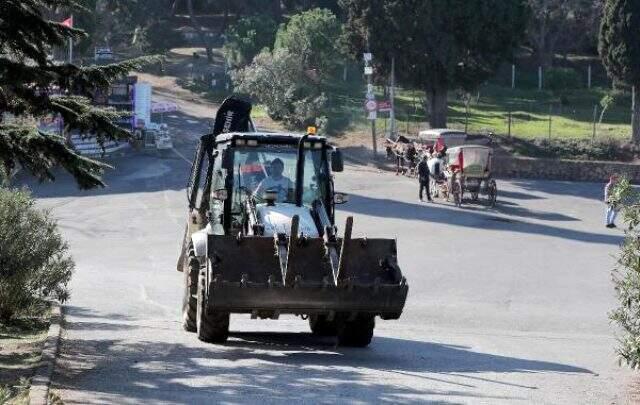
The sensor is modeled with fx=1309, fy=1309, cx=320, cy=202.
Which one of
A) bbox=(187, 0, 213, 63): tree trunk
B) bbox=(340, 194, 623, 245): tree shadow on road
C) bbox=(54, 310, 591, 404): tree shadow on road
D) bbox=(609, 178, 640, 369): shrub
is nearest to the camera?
bbox=(54, 310, 591, 404): tree shadow on road

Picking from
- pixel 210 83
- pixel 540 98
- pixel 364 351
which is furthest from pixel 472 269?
pixel 210 83

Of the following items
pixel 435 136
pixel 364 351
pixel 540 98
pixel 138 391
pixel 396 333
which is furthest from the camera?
pixel 540 98

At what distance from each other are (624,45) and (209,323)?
45.7 m

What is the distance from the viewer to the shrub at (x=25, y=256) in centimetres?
1725

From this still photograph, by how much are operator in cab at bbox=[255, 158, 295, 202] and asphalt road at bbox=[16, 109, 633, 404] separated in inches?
80.6

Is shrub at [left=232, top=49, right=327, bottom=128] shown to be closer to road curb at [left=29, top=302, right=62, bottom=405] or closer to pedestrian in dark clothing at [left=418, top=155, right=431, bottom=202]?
pedestrian in dark clothing at [left=418, top=155, right=431, bottom=202]

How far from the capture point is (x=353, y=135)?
60.5 metres

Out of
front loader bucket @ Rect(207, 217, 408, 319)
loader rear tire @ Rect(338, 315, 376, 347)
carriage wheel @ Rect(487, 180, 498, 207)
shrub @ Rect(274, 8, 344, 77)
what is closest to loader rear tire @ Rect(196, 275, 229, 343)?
front loader bucket @ Rect(207, 217, 408, 319)

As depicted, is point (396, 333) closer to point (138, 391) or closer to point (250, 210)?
point (250, 210)

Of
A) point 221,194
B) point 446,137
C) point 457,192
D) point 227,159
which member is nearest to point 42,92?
point 221,194

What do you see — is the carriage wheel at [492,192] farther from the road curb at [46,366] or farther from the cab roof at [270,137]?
the road curb at [46,366]

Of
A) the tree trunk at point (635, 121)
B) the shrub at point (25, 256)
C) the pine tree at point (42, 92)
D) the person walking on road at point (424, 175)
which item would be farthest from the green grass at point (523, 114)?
the pine tree at point (42, 92)

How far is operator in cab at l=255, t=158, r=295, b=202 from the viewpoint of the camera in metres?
17.9

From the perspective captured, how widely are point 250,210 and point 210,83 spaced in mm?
57770
